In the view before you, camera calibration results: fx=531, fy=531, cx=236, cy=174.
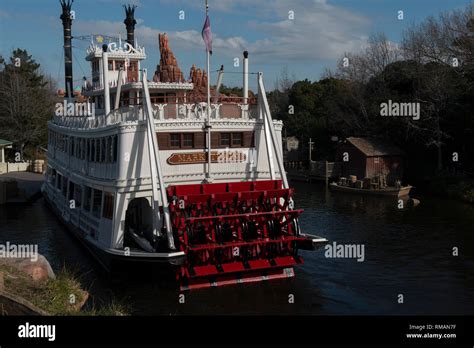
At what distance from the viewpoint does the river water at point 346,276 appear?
1653cm

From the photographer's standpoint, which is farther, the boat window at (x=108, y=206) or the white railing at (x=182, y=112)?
the white railing at (x=182, y=112)

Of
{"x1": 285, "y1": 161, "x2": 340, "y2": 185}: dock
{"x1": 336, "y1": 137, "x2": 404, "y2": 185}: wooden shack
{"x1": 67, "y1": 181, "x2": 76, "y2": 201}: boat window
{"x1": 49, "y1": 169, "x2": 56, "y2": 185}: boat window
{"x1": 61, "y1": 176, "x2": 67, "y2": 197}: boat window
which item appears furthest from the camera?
{"x1": 285, "y1": 161, "x2": 340, "y2": 185}: dock

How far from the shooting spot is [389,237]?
25.6 m

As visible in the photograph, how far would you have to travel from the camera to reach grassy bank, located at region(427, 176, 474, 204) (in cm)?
3631

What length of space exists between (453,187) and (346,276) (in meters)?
22.5

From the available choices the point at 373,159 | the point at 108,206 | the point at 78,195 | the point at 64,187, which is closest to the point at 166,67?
the point at 78,195

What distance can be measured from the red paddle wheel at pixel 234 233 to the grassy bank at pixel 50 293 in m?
3.56

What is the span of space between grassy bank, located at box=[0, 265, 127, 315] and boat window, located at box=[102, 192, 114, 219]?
452cm

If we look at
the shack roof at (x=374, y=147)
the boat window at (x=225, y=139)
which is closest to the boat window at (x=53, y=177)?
the boat window at (x=225, y=139)

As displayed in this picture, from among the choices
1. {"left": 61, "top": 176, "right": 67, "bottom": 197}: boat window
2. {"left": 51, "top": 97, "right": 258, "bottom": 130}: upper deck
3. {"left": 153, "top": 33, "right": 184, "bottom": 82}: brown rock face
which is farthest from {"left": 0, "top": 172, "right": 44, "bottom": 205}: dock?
{"left": 51, "top": 97, "right": 258, "bottom": 130}: upper deck

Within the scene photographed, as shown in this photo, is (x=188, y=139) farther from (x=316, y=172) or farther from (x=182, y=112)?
(x=316, y=172)

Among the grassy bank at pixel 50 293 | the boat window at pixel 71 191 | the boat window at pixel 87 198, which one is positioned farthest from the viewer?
the boat window at pixel 71 191

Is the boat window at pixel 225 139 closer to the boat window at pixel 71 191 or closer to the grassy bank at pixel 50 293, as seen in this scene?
the grassy bank at pixel 50 293

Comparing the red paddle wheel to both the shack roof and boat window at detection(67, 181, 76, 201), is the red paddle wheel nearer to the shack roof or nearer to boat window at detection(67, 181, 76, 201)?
boat window at detection(67, 181, 76, 201)
